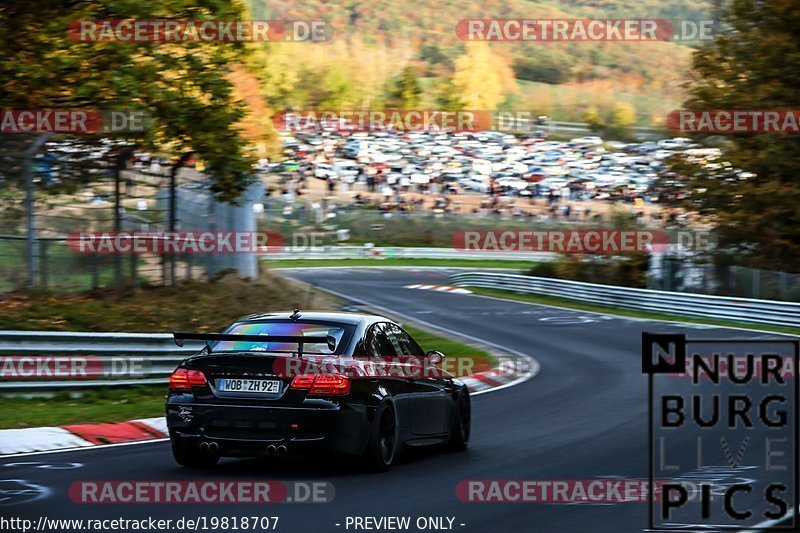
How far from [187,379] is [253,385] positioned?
571 millimetres

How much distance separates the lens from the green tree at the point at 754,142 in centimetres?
3753

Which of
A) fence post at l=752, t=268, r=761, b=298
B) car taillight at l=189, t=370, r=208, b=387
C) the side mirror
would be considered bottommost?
fence post at l=752, t=268, r=761, b=298

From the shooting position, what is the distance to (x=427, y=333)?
27.9 metres

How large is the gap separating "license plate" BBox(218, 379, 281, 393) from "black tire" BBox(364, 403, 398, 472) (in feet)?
2.77

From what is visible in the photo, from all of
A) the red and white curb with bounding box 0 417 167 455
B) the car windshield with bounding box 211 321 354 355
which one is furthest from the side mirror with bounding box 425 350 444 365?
the red and white curb with bounding box 0 417 167 455

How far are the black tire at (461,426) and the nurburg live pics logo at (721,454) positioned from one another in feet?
5.73

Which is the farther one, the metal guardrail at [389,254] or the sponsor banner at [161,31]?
the metal guardrail at [389,254]

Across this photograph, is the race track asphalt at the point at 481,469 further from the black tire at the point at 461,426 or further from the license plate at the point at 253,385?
the license plate at the point at 253,385

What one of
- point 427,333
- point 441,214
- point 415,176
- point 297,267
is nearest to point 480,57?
point 415,176

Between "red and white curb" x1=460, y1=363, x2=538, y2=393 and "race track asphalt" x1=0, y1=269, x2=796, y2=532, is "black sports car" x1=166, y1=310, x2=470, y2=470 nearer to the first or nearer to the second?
"race track asphalt" x1=0, y1=269, x2=796, y2=532

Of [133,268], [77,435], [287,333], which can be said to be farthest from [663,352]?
[133,268]

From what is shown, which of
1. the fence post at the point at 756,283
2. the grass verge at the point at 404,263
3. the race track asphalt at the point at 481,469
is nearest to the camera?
the race track asphalt at the point at 481,469

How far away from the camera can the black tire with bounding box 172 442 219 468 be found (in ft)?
31.0

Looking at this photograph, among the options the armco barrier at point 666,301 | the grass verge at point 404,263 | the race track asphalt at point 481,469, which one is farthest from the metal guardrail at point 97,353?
the grass verge at point 404,263
